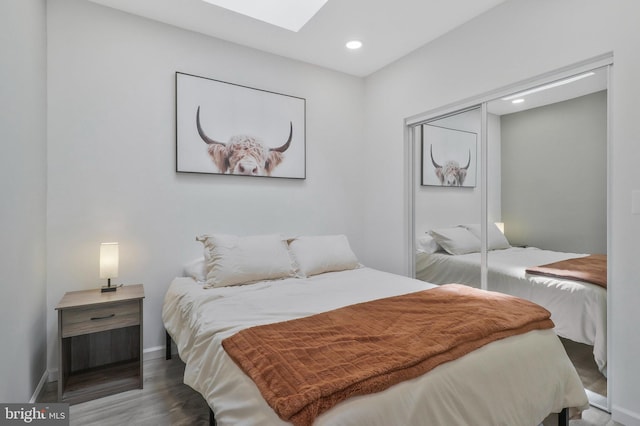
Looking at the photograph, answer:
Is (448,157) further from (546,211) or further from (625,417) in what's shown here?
(625,417)

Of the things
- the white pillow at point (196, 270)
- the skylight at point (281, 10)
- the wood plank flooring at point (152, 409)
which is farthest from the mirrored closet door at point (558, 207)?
the white pillow at point (196, 270)

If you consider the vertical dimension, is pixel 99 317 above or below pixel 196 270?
below

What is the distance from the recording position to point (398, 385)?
1.16m

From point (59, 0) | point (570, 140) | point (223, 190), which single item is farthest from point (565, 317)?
point (59, 0)

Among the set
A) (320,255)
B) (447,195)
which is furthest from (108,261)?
(447,195)

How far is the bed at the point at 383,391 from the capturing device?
113cm

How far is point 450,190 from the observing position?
3.04 metres

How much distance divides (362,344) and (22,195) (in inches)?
77.1

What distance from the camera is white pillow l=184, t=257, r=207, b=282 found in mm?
2562

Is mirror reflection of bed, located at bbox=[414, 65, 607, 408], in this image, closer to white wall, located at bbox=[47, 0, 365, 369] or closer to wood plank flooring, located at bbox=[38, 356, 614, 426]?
wood plank flooring, located at bbox=[38, 356, 614, 426]

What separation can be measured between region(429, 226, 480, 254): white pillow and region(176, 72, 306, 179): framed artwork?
1.46 metres

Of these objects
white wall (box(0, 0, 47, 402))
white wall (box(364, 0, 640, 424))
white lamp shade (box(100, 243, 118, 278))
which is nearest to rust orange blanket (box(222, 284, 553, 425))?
white wall (box(364, 0, 640, 424))

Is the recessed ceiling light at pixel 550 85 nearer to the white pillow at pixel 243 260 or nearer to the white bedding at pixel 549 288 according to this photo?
the white bedding at pixel 549 288

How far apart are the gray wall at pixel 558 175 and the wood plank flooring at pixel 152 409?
3.64ft
